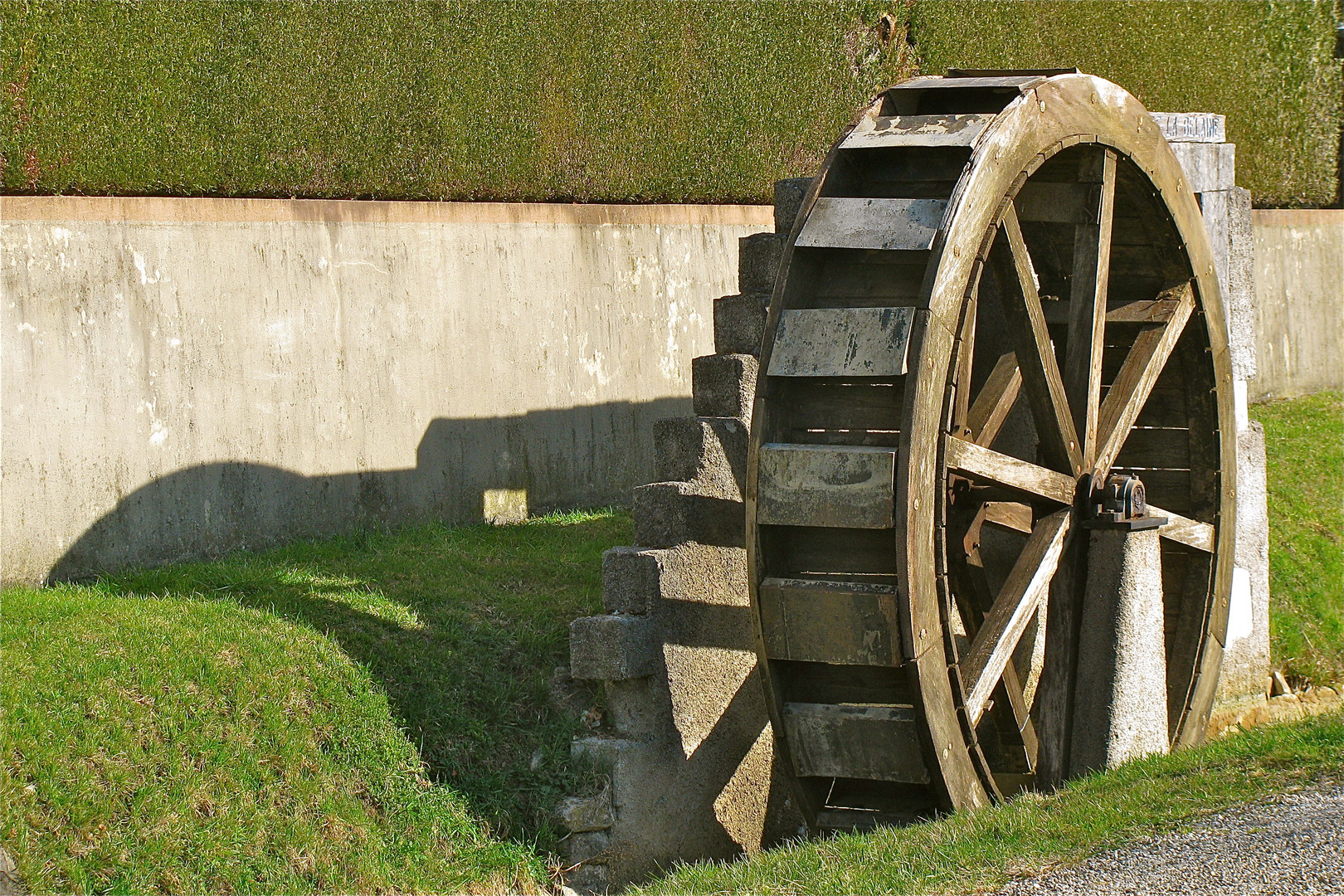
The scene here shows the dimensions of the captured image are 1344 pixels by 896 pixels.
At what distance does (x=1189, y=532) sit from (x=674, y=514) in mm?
2681

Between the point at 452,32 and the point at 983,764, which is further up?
the point at 452,32

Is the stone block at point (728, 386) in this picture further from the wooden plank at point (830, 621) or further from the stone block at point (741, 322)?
the wooden plank at point (830, 621)

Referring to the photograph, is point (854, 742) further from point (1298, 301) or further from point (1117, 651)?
point (1298, 301)

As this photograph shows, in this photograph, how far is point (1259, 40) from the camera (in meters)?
13.8

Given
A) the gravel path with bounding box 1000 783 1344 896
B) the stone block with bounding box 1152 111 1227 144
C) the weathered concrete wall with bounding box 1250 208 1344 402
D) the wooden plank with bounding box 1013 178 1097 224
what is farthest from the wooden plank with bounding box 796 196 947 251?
the weathered concrete wall with bounding box 1250 208 1344 402

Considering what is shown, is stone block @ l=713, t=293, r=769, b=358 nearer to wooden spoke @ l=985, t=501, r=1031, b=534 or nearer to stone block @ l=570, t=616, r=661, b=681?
stone block @ l=570, t=616, r=661, b=681

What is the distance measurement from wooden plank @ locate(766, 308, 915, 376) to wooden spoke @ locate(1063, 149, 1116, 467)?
1406 millimetres

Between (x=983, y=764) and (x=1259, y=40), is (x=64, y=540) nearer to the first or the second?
(x=983, y=764)

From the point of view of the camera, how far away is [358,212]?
830 cm

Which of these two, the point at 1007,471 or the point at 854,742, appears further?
the point at 1007,471

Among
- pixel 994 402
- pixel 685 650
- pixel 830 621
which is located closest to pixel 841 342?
pixel 830 621

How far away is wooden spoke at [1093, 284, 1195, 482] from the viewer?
626 cm

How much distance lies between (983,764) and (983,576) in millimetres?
1805

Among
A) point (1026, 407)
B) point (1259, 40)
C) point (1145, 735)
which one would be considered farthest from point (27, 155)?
point (1259, 40)
